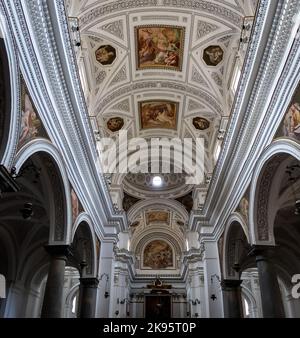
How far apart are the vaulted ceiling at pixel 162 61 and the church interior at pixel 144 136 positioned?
56 mm

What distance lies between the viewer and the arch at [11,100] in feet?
21.7

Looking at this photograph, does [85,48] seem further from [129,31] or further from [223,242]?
[223,242]

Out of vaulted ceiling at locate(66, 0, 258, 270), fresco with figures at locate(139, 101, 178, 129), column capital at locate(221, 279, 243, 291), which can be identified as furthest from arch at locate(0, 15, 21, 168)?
column capital at locate(221, 279, 243, 291)

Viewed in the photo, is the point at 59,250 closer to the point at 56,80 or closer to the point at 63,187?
the point at 63,187

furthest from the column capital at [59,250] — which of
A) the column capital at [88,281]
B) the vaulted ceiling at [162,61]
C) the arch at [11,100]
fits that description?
the vaulted ceiling at [162,61]

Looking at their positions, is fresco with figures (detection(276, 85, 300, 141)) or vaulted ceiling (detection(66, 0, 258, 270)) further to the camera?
vaulted ceiling (detection(66, 0, 258, 270))

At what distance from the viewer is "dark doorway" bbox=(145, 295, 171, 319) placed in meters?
29.6

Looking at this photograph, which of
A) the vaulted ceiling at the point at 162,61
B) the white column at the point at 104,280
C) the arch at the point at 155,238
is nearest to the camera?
the vaulted ceiling at the point at 162,61

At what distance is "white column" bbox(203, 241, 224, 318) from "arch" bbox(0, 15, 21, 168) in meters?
12.6

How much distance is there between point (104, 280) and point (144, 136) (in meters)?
8.30

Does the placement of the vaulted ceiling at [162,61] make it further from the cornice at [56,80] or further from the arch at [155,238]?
the arch at [155,238]

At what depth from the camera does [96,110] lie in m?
15.4

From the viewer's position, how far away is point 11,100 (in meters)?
6.88

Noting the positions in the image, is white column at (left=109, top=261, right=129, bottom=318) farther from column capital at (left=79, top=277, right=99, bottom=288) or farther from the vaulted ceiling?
the vaulted ceiling
